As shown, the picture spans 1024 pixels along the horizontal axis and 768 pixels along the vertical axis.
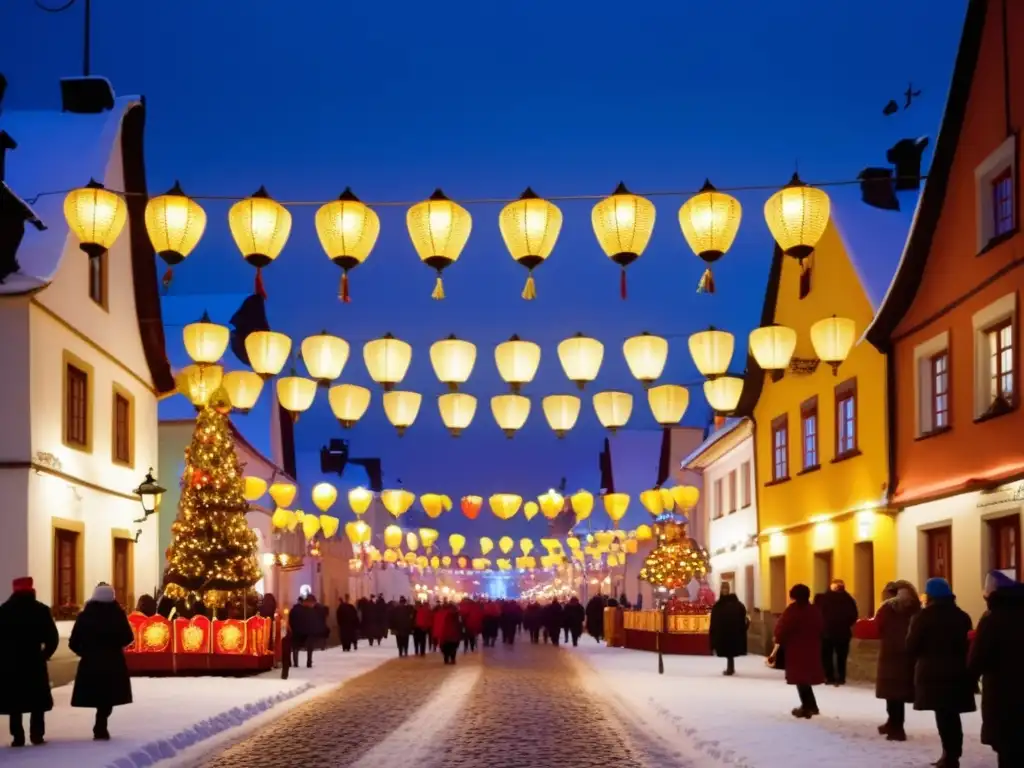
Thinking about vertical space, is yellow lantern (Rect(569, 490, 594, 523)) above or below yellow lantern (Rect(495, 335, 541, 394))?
below

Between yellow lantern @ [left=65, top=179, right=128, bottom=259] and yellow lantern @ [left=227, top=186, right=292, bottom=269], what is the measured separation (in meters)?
1.58

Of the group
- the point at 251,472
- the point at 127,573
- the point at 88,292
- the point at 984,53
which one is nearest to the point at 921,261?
the point at 984,53

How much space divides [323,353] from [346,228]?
5.21m

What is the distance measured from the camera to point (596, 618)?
47.8 metres

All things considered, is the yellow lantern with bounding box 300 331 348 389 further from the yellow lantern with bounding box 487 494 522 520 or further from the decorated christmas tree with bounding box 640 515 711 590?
the yellow lantern with bounding box 487 494 522 520

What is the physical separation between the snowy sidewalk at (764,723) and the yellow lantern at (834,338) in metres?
5.34

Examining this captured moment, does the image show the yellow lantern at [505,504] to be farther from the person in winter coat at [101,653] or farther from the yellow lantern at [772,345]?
the person in winter coat at [101,653]

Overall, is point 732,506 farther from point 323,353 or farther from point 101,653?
point 101,653

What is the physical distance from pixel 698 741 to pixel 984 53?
35.8 feet

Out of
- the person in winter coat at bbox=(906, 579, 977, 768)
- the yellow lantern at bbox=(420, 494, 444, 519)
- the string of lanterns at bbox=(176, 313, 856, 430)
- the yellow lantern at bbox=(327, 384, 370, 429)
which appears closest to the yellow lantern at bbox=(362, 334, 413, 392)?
the string of lanterns at bbox=(176, 313, 856, 430)

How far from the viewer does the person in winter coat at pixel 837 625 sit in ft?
67.9

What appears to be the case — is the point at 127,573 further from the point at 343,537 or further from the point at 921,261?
the point at 343,537

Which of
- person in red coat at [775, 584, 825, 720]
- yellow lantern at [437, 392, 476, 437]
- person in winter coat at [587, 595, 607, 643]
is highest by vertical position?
yellow lantern at [437, 392, 476, 437]

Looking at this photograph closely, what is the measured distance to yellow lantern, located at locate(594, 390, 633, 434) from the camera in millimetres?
25984
